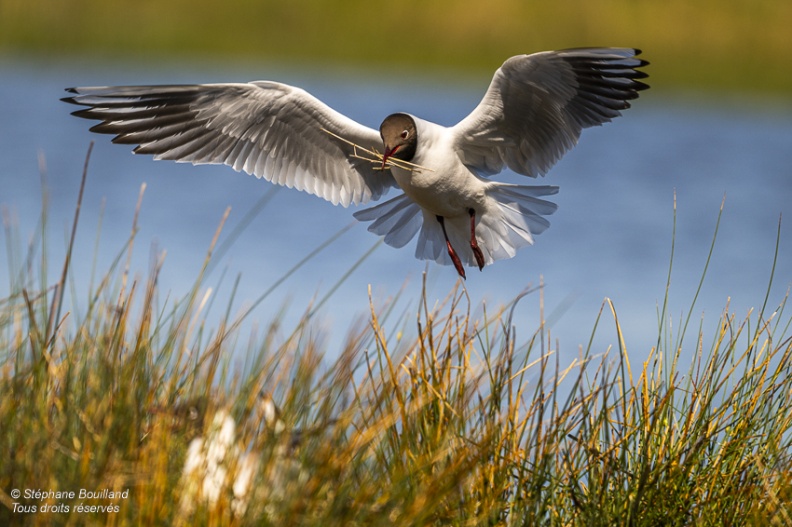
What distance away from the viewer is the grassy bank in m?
21.8

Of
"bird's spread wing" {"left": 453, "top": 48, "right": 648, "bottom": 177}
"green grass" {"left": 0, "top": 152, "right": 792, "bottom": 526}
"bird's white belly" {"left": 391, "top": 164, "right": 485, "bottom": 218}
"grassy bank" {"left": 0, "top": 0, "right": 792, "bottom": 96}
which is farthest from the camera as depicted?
"grassy bank" {"left": 0, "top": 0, "right": 792, "bottom": 96}

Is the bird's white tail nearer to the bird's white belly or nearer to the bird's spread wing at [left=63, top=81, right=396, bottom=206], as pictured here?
the bird's white belly

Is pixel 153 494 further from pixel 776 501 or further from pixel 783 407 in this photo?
pixel 783 407

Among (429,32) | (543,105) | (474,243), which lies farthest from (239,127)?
(429,32)

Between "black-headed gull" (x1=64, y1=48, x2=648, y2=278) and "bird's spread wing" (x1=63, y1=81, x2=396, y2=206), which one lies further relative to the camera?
"bird's spread wing" (x1=63, y1=81, x2=396, y2=206)

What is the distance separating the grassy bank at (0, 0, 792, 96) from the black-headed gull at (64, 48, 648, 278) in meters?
16.3

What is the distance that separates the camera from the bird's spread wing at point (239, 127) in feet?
16.2

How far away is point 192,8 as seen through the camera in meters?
23.4

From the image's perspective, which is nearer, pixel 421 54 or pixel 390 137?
pixel 390 137

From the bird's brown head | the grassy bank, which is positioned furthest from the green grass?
the grassy bank

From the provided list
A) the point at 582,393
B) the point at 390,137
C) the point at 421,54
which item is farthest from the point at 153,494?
the point at 421,54

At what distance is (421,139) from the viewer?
495 cm

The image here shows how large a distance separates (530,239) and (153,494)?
330 cm

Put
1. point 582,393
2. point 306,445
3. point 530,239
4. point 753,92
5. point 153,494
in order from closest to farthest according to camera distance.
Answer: point 153,494, point 306,445, point 582,393, point 530,239, point 753,92
